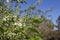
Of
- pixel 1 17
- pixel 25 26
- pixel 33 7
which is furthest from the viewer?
pixel 33 7

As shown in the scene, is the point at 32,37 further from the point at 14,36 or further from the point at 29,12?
the point at 29,12

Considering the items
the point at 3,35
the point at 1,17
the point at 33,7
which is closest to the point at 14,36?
the point at 3,35

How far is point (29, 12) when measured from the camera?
9.03 feet

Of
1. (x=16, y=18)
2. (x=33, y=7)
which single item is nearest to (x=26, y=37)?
(x=16, y=18)

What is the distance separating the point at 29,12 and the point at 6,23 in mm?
406

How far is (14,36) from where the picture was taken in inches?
98.4

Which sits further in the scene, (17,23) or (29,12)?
(29,12)

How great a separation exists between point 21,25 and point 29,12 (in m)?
0.40

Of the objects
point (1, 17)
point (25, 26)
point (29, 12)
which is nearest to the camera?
point (25, 26)

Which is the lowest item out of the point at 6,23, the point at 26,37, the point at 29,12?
the point at 26,37

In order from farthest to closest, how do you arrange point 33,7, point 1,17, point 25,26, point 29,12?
point 33,7, point 29,12, point 1,17, point 25,26

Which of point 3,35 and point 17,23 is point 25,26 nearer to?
point 17,23

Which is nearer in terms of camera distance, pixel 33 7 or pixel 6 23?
pixel 6 23

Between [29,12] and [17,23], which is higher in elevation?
[29,12]
